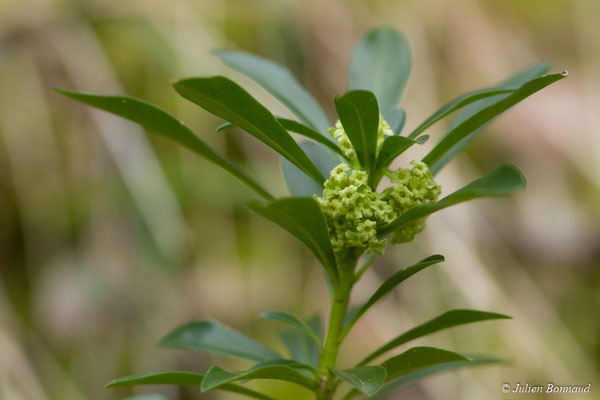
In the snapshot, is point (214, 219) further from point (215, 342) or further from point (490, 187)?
point (490, 187)

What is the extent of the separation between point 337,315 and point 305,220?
0.14 meters

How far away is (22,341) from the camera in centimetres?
179

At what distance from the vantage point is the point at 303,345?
662 millimetres

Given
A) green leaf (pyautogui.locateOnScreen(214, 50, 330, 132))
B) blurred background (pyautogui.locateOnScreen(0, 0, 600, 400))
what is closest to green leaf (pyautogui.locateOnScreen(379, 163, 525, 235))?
green leaf (pyautogui.locateOnScreen(214, 50, 330, 132))

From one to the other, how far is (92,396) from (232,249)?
2.18ft

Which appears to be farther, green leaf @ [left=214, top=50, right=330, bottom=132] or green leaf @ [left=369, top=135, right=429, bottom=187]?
green leaf @ [left=214, top=50, right=330, bottom=132]

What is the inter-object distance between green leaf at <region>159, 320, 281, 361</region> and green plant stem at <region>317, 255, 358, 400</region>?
0.07 m

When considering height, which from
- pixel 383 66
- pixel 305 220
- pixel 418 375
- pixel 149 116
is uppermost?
pixel 383 66

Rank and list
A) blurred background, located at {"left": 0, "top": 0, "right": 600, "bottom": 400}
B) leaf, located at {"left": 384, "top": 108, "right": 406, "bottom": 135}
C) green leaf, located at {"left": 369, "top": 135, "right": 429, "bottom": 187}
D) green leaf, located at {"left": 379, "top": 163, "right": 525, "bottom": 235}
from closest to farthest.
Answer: green leaf, located at {"left": 379, "top": 163, "right": 525, "bottom": 235} → green leaf, located at {"left": 369, "top": 135, "right": 429, "bottom": 187} → leaf, located at {"left": 384, "top": 108, "right": 406, "bottom": 135} → blurred background, located at {"left": 0, "top": 0, "right": 600, "bottom": 400}

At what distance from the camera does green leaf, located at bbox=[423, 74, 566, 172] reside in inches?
16.9

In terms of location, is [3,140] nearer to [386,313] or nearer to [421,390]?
[386,313]

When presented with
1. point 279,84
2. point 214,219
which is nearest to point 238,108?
point 279,84

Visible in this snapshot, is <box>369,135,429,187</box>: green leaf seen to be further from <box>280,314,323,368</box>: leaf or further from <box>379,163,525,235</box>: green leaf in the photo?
<box>280,314,323,368</box>: leaf

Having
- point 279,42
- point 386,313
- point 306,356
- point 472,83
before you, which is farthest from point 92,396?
point 472,83
